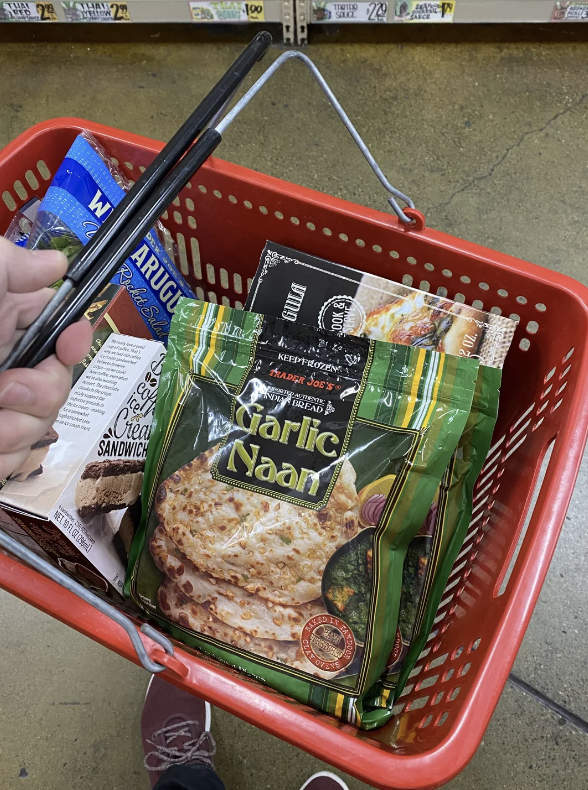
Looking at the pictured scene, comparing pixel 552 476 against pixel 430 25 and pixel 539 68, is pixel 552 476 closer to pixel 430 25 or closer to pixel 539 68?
pixel 539 68

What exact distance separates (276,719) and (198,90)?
1492mm

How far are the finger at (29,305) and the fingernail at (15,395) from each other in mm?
82

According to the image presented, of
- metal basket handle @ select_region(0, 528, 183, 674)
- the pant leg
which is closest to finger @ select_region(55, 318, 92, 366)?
metal basket handle @ select_region(0, 528, 183, 674)

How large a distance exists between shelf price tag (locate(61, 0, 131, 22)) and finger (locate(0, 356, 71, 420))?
4.61ft

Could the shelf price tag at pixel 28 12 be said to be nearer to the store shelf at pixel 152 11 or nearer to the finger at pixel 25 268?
the store shelf at pixel 152 11

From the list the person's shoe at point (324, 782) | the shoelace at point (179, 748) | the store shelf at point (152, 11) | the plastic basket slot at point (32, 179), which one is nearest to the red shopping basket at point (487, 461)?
the plastic basket slot at point (32, 179)

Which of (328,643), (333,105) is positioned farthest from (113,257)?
(328,643)

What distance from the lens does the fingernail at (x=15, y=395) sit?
461mm

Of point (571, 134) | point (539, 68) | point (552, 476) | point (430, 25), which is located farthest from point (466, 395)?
point (430, 25)

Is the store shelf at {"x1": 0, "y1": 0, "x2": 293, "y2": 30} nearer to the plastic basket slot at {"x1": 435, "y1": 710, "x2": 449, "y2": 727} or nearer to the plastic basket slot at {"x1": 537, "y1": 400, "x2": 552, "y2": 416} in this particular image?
the plastic basket slot at {"x1": 537, "y1": 400, "x2": 552, "y2": 416}

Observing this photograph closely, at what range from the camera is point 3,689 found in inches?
43.2

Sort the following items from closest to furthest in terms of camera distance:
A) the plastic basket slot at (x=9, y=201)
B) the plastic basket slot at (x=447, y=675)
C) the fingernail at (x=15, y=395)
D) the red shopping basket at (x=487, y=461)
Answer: the fingernail at (x=15, y=395), the red shopping basket at (x=487, y=461), the plastic basket slot at (x=447, y=675), the plastic basket slot at (x=9, y=201)

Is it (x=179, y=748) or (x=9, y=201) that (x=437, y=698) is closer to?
(x=179, y=748)

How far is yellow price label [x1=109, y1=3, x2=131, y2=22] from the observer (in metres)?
1.54
